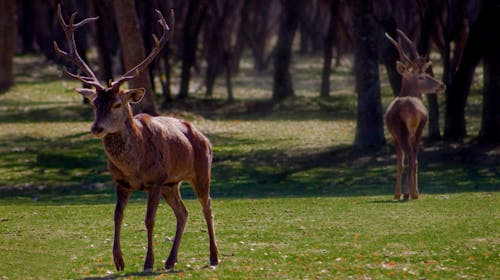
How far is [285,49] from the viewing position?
34438 millimetres

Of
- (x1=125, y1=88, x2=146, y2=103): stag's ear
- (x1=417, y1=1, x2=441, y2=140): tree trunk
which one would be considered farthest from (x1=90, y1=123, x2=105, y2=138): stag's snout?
(x1=417, y1=1, x2=441, y2=140): tree trunk

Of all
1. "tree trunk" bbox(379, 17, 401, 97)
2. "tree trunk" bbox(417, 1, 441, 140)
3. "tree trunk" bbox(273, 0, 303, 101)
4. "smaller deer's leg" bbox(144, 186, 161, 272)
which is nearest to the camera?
"smaller deer's leg" bbox(144, 186, 161, 272)

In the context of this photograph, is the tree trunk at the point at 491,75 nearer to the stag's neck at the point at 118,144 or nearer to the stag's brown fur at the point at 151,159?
the stag's brown fur at the point at 151,159

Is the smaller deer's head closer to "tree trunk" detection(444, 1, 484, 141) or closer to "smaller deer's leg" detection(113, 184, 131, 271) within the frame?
"tree trunk" detection(444, 1, 484, 141)

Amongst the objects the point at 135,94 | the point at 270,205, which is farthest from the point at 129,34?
the point at 135,94

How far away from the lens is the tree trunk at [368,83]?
2314 centimetres

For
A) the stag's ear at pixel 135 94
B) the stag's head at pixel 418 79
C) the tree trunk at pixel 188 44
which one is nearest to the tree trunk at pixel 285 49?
the tree trunk at pixel 188 44

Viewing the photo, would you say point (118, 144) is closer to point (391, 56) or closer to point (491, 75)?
point (491, 75)

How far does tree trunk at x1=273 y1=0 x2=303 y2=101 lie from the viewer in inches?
1348

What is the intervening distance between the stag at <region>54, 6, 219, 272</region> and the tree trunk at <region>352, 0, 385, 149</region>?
12392 millimetres

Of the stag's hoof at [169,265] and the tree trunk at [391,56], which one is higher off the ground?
the tree trunk at [391,56]

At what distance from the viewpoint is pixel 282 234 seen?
42.4 ft

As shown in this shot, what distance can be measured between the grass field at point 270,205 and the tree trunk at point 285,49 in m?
2.02

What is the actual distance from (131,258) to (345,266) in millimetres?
2580
